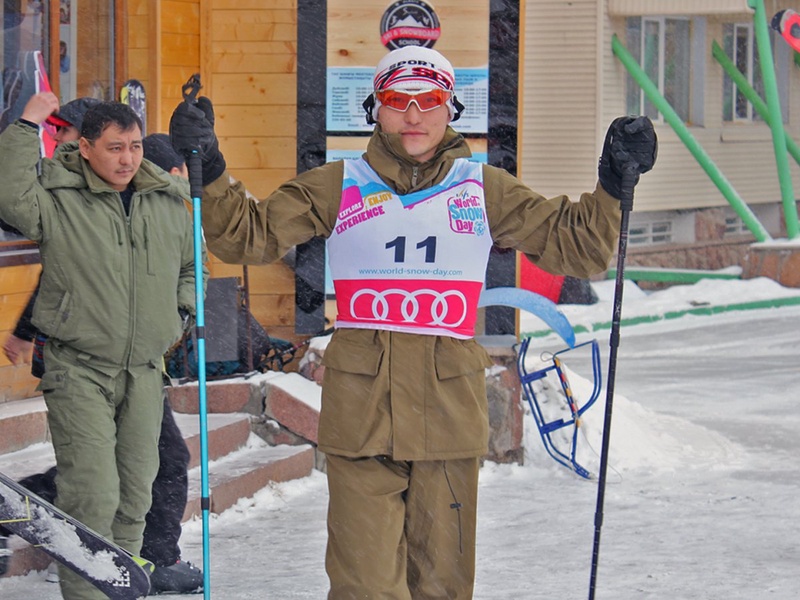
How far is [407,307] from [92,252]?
4.49 feet

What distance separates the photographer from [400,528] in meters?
3.98

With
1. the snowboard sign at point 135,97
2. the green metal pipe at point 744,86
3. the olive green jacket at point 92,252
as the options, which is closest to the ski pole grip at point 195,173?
the olive green jacket at point 92,252

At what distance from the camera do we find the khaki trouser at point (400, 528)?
390 cm

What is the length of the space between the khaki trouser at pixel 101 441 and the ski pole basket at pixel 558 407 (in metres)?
3.38

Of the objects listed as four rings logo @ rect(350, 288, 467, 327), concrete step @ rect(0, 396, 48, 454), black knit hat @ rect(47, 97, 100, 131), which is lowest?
concrete step @ rect(0, 396, 48, 454)

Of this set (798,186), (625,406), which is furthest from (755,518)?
(798,186)

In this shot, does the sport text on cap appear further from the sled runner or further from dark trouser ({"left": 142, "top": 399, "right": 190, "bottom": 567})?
the sled runner

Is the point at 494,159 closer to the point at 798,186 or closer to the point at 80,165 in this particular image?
the point at 80,165

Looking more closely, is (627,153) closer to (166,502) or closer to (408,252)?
(408,252)

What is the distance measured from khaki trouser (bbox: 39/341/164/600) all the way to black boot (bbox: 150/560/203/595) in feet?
1.53

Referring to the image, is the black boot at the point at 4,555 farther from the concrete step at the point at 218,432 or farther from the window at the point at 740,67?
the window at the point at 740,67

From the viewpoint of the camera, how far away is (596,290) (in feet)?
60.7

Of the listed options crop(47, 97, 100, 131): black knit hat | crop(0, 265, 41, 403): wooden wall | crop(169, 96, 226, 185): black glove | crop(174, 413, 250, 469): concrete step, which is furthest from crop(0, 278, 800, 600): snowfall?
crop(47, 97, 100, 131): black knit hat

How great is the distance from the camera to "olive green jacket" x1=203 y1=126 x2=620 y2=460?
391 centimetres
